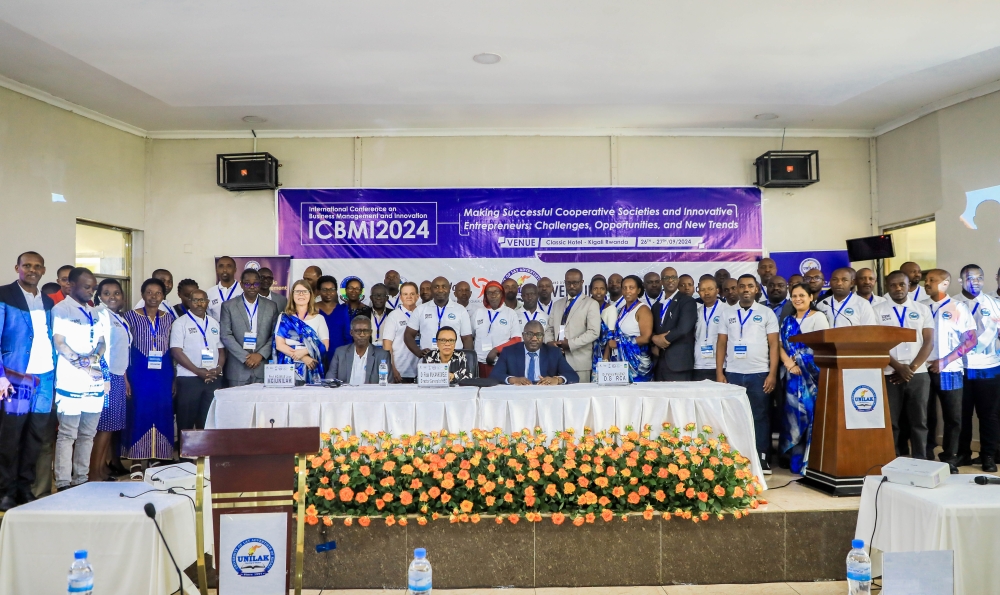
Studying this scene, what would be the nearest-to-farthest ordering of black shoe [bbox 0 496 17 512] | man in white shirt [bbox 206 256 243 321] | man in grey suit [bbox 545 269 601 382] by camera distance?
black shoe [bbox 0 496 17 512] → man in grey suit [bbox 545 269 601 382] → man in white shirt [bbox 206 256 243 321]

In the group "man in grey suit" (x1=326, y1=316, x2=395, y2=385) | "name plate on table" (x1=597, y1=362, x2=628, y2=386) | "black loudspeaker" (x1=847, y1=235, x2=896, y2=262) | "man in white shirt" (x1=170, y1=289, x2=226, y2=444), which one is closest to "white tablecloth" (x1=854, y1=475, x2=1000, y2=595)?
"name plate on table" (x1=597, y1=362, x2=628, y2=386)

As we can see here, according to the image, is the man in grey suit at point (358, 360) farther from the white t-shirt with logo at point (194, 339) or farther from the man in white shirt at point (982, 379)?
the man in white shirt at point (982, 379)

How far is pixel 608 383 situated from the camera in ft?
14.4

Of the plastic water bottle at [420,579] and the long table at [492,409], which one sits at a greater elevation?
the long table at [492,409]

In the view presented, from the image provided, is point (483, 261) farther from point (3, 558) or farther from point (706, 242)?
point (3, 558)

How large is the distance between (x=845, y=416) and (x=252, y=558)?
345 centimetres

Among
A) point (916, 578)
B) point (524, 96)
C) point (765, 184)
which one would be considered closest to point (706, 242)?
point (765, 184)

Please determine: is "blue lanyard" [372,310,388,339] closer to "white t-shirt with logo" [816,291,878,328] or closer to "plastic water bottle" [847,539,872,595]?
"white t-shirt with logo" [816,291,878,328]

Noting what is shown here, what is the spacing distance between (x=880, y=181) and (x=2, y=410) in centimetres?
844

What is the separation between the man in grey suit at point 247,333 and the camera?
5.46m

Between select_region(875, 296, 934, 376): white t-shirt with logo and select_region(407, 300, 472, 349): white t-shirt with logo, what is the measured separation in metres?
3.40

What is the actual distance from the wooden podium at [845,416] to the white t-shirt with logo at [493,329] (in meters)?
2.58

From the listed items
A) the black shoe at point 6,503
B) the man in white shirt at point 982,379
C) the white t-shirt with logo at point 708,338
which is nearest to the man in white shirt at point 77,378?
the black shoe at point 6,503

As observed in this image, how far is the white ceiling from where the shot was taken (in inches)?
183
